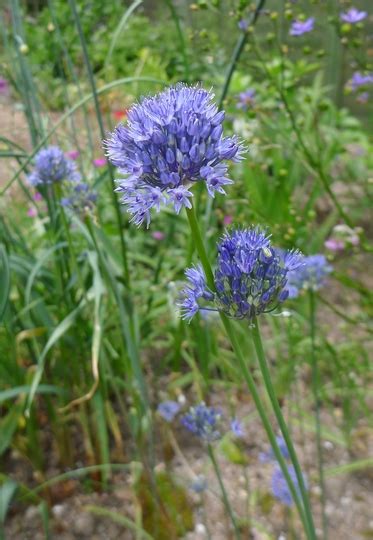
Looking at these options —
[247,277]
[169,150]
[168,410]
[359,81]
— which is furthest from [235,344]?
[359,81]

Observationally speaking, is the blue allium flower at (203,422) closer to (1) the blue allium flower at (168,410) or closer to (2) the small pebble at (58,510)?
(1) the blue allium flower at (168,410)

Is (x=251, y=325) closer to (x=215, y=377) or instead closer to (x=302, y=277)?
(x=302, y=277)

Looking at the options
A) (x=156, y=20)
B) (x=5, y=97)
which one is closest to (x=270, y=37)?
(x=5, y=97)

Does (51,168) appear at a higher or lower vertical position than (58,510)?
higher

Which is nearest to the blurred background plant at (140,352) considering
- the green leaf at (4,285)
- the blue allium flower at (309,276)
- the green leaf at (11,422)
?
the green leaf at (11,422)

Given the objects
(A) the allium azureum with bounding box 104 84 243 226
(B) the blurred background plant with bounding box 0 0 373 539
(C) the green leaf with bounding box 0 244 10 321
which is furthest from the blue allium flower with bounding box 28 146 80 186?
(A) the allium azureum with bounding box 104 84 243 226

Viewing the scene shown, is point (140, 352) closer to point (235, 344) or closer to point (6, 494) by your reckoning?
point (6, 494)

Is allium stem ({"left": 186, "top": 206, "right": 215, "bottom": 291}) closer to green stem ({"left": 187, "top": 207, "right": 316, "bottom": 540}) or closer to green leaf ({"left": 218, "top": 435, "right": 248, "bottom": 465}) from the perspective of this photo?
green stem ({"left": 187, "top": 207, "right": 316, "bottom": 540})
